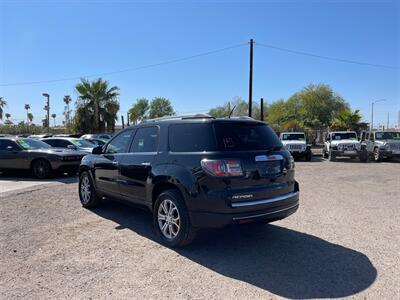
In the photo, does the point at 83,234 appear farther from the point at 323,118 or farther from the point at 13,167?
the point at 323,118

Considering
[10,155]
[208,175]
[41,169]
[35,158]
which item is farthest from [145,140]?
[10,155]

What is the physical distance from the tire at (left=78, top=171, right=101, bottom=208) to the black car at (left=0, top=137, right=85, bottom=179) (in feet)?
16.7

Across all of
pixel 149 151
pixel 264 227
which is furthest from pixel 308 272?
pixel 149 151

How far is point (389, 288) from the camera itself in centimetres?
354

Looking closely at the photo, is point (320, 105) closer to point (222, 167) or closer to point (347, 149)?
point (347, 149)

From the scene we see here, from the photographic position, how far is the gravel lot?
141 inches

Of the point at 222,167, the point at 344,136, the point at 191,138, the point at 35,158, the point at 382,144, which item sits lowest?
the point at 35,158

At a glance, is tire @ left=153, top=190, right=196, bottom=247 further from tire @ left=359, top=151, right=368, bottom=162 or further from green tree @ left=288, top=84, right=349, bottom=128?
green tree @ left=288, top=84, right=349, bottom=128

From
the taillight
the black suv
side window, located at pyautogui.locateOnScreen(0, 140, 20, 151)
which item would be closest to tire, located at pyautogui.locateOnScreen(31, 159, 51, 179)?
side window, located at pyautogui.locateOnScreen(0, 140, 20, 151)

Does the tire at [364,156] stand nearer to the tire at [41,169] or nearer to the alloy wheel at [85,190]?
the tire at [41,169]

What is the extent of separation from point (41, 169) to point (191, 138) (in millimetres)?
9349

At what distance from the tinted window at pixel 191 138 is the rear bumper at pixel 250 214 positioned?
2.72 feet

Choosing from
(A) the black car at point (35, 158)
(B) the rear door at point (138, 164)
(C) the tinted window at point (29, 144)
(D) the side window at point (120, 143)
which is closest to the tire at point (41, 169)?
(A) the black car at point (35, 158)

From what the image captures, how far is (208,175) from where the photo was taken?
168 inches
